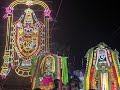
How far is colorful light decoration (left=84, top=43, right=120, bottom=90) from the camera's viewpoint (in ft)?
19.9

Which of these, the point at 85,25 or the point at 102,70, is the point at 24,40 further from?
the point at 85,25

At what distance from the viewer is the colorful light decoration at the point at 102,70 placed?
19.9 feet

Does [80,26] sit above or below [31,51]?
above

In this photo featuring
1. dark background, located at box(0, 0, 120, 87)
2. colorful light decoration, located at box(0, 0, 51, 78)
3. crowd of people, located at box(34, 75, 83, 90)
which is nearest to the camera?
crowd of people, located at box(34, 75, 83, 90)

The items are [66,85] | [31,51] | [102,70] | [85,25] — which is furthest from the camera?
[85,25]

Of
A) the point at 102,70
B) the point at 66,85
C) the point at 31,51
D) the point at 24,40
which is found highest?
the point at 24,40

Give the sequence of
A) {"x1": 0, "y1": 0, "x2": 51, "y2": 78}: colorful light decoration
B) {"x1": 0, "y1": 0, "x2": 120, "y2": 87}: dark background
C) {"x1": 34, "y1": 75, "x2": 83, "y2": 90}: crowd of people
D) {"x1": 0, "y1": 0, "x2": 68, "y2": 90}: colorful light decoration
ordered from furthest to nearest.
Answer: {"x1": 0, "y1": 0, "x2": 120, "y2": 87}: dark background → {"x1": 0, "y1": 0, "x2": 51, "y2": 78}: colorful light decoration → {"x1": 0, "y1": 0, "x2": 68, "y2": 90}: colorful light decoration → {"x1": 34, "y1": 75, "x2": 83, "y2": 90}: crowd of people

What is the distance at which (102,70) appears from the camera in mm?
6160

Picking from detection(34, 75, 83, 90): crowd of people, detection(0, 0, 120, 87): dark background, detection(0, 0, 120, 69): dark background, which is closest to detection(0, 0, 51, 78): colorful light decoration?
detection(0, 0, 120, 87): dark background

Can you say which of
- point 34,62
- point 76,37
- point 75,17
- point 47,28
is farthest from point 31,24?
point 76,37

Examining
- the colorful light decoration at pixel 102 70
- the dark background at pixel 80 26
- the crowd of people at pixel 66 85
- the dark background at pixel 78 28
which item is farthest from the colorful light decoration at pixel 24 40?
the colorful light decoration at pixel 102 70

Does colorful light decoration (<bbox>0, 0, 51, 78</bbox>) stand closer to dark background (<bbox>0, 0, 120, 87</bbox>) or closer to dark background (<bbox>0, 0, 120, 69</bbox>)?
dark background (<bbox>0, 0, 120, 87</bbox>)

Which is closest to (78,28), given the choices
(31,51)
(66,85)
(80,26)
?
(80,26)

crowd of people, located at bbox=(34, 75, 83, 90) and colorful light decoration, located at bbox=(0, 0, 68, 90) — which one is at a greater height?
colorful light decoration, located at bbox=(0, 0, 68, 90)
